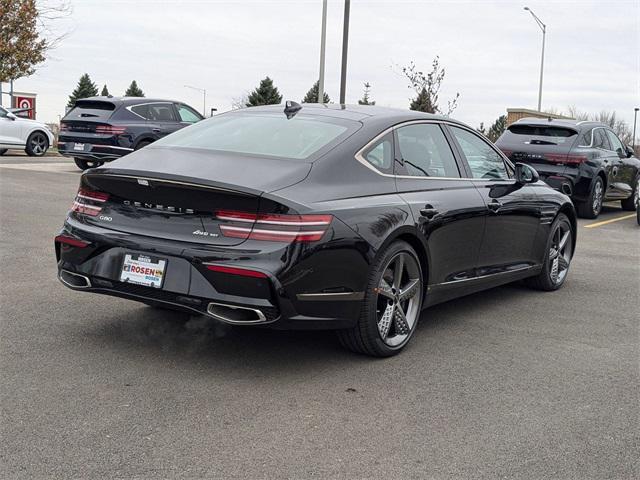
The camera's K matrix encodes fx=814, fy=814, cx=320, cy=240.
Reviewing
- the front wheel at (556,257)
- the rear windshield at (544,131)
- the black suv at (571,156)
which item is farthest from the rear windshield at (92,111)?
the front wheel at (556,257)

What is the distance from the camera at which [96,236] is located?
4574mm

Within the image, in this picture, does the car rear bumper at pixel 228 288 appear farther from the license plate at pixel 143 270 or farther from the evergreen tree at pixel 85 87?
the evergreen tree at pixel 85 87

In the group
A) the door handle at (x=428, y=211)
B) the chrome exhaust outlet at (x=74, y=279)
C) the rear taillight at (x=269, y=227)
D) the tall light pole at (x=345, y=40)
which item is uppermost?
the tall light pole at (x=345, y=40)

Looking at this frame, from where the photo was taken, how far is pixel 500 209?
242 inches

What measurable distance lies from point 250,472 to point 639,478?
161 cm

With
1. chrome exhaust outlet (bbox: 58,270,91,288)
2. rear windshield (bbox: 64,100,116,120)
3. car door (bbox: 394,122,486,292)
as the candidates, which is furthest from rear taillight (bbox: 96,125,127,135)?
chrome exhaust outlet (bbox: 58,270,91,288)

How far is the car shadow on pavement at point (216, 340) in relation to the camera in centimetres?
474

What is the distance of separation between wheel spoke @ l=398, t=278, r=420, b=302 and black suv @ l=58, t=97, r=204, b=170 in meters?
11.7

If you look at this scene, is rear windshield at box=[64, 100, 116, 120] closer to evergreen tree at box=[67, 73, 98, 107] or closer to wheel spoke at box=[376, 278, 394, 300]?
wheel spoke at box=[376, 278, 394, 300]

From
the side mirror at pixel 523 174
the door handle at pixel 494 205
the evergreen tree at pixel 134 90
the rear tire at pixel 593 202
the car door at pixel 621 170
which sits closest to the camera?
the door handle at pixel 494 205

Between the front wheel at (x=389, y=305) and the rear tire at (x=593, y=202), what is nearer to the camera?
the front wheel at (x=389, y=305)

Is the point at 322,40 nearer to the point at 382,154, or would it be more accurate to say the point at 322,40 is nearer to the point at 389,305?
the point at 382,154

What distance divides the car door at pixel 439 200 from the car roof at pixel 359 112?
0.24ft

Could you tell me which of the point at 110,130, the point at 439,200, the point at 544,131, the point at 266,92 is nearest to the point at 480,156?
the point at 439,200
